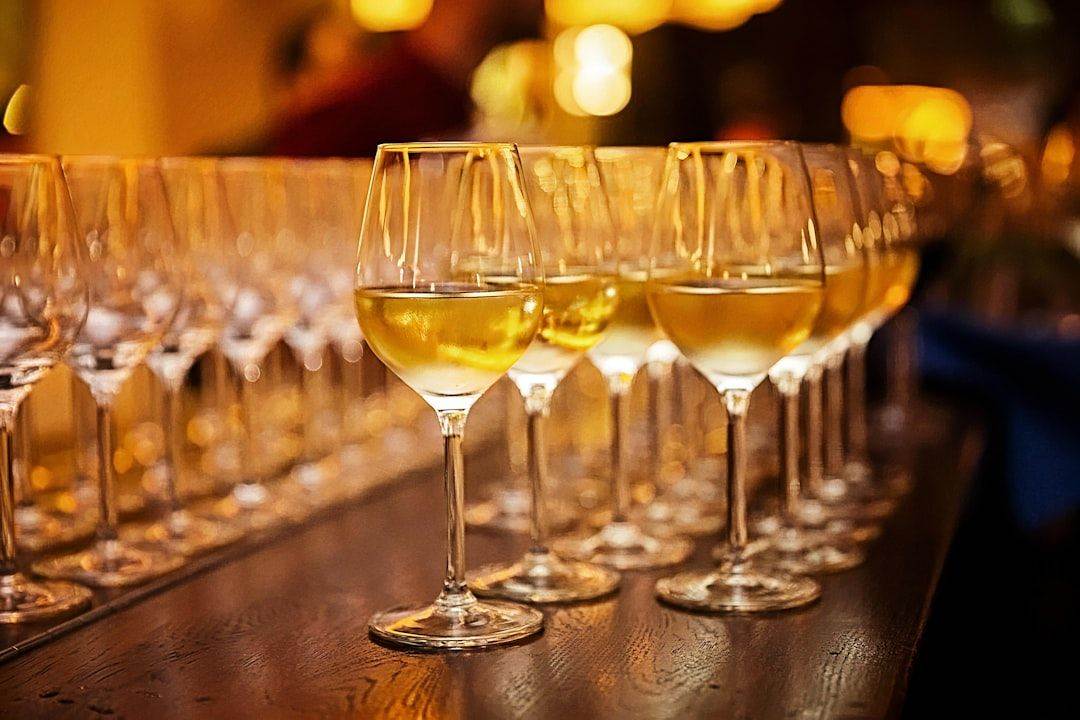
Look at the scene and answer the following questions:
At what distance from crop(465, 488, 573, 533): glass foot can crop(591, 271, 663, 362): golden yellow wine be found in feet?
0.59

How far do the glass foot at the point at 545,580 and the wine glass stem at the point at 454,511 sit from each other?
3.9 inches

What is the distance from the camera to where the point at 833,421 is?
2.06 metres

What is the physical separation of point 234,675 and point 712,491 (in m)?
0.89

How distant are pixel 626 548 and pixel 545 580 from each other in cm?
16

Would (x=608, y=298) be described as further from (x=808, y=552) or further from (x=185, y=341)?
(x=185, y=341)

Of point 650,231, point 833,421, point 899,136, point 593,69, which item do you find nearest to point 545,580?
point 650,231

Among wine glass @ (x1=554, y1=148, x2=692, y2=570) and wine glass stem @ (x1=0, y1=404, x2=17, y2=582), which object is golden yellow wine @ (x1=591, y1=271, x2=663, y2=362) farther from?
wine glass stem @ (x1=0, y1=404, x2=17, y2=582)

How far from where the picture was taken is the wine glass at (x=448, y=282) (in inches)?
40.8

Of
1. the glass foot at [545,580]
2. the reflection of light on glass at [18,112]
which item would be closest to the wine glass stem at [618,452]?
the glass foot at [545,580]

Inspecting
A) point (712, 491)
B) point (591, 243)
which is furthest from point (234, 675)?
point (712, 491)

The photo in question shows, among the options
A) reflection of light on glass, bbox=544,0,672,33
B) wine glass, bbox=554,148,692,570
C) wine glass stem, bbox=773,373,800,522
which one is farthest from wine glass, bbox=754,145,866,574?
reflection of light on glass, bbox=544,0,672,33

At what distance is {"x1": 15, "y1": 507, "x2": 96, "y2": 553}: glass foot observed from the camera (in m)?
1.46

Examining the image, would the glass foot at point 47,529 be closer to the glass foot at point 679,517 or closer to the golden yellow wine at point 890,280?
the glass foot at point 679,517

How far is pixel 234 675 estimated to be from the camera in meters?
0.95
